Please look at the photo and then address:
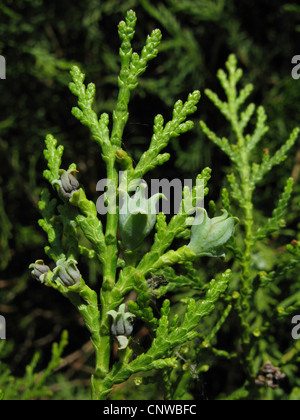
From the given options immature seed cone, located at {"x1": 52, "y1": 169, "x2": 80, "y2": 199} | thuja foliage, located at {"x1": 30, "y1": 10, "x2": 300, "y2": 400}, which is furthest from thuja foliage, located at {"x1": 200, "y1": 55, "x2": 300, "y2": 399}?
immature seed cone, located at {"x1": 52, "y1": 169, "x2": 80, "y2": 199}

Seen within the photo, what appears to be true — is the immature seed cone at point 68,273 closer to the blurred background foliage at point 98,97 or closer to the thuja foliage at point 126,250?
the thuja foliage at point 126,250

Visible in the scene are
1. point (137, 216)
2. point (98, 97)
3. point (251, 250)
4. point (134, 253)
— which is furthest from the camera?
point (98, 97)

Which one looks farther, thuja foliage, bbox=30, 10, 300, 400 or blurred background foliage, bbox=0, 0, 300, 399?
blurred background foliage, bbox=0, 0, 300, 399

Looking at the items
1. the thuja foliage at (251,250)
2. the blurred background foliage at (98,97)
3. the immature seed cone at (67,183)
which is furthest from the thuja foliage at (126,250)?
the blurred background foliage at (98,97)

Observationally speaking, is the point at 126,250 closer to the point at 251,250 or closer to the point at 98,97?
the point at 251,250

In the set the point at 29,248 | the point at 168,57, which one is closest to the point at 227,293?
the point at 29,248

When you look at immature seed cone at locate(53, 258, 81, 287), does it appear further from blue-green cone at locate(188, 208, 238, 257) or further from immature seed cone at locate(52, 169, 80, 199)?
blue-green cone at locate(188, 208, 238, 257)

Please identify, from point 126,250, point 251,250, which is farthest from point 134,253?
point 251,250
